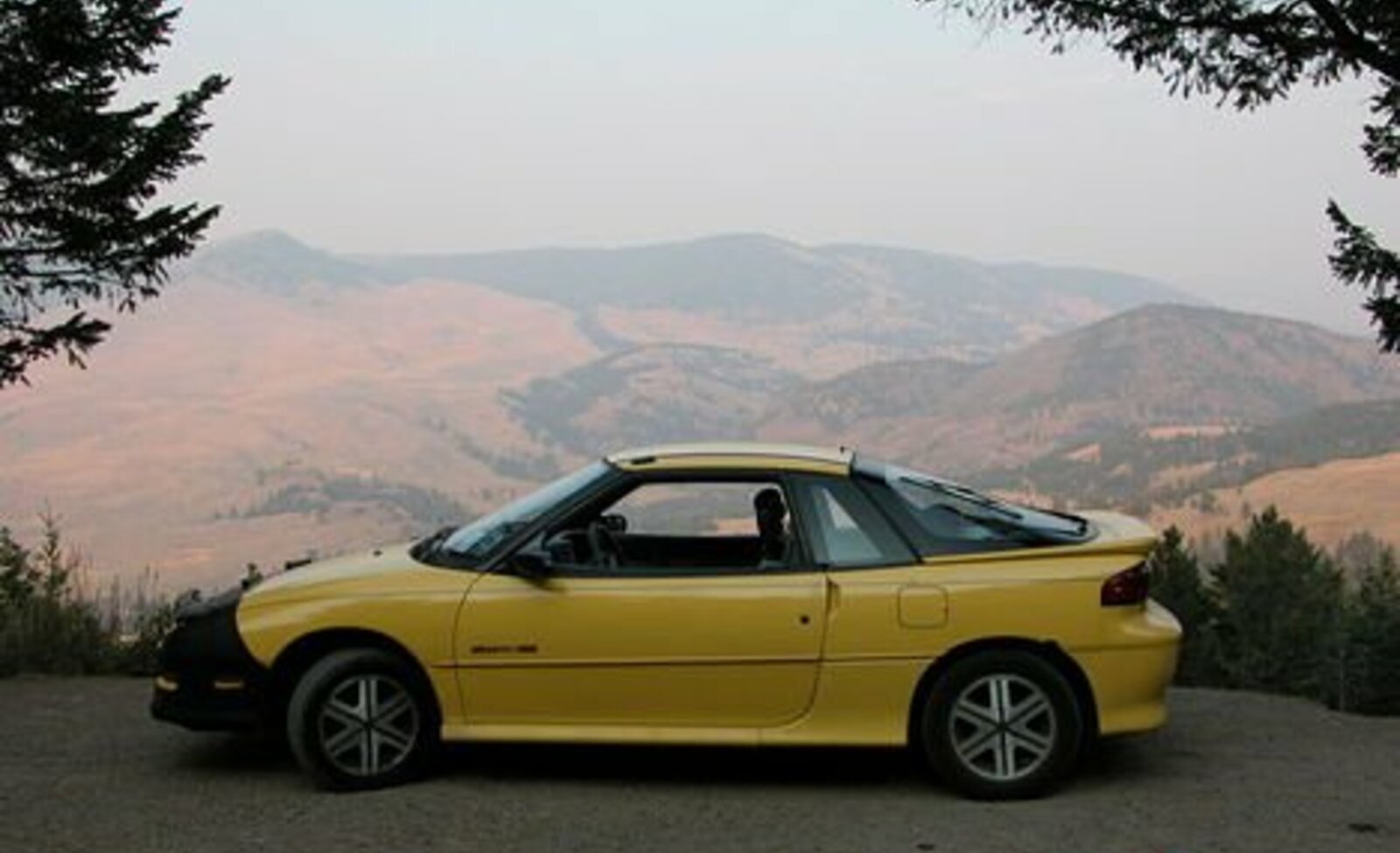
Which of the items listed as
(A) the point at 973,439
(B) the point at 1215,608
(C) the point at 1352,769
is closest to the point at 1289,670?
(B) the point at 1215,608

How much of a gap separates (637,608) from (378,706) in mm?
1151

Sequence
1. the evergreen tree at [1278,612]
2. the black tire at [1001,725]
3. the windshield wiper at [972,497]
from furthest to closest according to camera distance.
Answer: the evergreen tree at [1278,612], the windshield wiper at [972,497], the black tire at [1001,725]

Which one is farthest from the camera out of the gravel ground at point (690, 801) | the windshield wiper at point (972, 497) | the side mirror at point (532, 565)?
the windshield wiper at point (972, 497)

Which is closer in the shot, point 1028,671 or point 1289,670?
point 1028,671

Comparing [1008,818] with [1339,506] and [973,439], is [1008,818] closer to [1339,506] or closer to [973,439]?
[1339,506]

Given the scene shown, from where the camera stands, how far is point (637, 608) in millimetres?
6137

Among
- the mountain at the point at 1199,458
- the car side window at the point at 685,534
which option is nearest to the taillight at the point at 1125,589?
the car side window at the point at 685,534

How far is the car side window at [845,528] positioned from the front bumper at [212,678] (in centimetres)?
236

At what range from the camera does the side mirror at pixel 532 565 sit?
6188mm

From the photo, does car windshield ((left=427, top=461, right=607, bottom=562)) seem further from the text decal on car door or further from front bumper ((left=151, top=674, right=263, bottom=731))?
front bumper ((left=151, top=674, right=263, bottom=731))

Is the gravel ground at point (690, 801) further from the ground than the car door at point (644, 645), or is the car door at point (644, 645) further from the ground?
the car door at point (644, 645)

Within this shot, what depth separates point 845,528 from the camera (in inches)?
248

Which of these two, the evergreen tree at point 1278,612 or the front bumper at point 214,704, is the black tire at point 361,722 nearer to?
the front bumper at point 214,704

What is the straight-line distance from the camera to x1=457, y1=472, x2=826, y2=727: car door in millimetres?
6090
